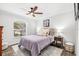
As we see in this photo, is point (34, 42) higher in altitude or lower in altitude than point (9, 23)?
lower

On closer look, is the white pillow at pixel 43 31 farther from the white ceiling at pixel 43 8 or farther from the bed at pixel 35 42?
the white ceiling at pixel 43 8

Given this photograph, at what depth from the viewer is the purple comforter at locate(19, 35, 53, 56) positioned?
1.58m

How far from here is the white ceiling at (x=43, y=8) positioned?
1562 mm

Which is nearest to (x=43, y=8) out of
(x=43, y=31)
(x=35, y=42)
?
(x=43, y=31)

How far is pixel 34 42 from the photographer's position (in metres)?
1.58

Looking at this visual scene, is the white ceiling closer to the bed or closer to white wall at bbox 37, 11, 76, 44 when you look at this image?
white wall at bbox 37, 11, 76, 44

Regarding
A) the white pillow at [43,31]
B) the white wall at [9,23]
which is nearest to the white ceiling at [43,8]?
the white wall at [9,23]

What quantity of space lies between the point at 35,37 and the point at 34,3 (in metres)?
0.69

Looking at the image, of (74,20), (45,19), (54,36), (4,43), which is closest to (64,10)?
(74,20)

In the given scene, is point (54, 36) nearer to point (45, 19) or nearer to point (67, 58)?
point (45, 19)

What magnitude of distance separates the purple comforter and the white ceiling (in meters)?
0.47

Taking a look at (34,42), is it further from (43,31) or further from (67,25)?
(67,25)

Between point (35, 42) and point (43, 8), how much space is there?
702mm

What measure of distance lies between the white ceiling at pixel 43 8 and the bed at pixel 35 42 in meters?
0.45
